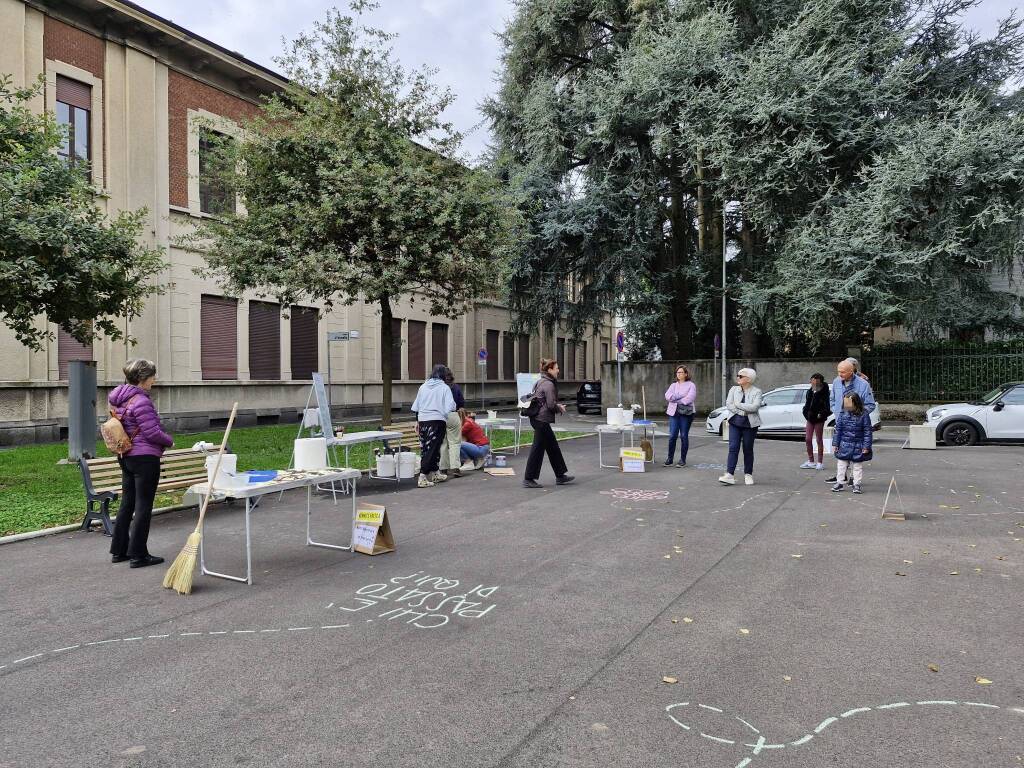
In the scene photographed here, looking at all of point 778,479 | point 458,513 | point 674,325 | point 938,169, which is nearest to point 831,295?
point 938,169

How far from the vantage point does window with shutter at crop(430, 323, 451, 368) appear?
33406mm

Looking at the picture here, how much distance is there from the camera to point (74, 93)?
19.2m

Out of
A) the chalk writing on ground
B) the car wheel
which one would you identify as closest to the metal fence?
the car wheel

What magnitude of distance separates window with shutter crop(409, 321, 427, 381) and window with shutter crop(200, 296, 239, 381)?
9.38 meters

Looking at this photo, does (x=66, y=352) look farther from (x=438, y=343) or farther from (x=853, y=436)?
(x=853, y=436)

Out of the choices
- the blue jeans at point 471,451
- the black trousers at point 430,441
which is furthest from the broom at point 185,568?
the blue jeans at point 471,451

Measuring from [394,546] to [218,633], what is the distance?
7.80 feet

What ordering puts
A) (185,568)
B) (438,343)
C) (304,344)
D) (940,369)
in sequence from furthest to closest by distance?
(438,343) → (304,344) → (940,369) → (185,568)

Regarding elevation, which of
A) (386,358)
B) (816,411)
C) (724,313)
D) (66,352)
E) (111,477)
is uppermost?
(724,313)

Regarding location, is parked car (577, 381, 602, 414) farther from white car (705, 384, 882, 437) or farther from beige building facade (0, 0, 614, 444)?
white car (705, 384, 882, 437)

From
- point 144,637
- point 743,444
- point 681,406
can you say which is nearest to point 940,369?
point 681,406

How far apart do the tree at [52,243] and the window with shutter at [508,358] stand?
1096 inches

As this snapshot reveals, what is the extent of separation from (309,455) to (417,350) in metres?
25.8

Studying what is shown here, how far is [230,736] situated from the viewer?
Result: 3311mm
